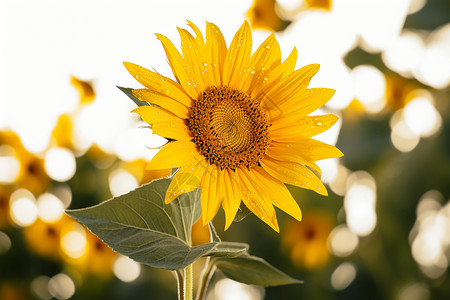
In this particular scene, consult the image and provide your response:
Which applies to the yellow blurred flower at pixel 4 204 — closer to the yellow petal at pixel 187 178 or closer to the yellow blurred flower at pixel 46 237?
the yellow blurred flower at pixel 46 237

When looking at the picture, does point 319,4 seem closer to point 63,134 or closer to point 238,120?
point 63,134

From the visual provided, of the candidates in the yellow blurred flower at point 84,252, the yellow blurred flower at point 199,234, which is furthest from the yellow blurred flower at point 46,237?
the yellow blurred flower at point 199,234

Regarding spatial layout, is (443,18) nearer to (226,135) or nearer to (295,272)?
(295,272)

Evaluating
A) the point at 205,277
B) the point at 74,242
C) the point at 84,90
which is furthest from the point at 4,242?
the point at 205,277

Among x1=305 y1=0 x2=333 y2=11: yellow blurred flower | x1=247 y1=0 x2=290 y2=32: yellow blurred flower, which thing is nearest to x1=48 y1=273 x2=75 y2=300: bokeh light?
x1=247 y1=0 x2=290 y2=32: yellow blurred flower

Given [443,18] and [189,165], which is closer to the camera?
[189,165]

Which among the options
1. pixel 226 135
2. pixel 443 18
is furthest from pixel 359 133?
pixel 226 135
